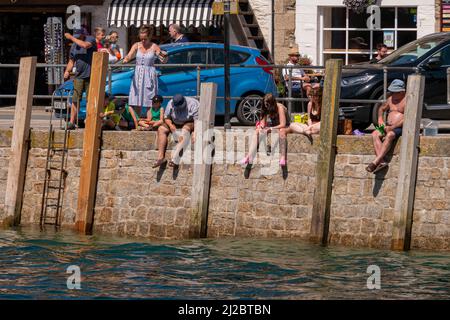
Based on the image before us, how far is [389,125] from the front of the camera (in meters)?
22.2

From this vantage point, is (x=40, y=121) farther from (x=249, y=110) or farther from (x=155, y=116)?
(x=249, y=110)

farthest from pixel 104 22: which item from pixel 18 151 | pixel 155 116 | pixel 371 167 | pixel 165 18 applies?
pixel 371 167

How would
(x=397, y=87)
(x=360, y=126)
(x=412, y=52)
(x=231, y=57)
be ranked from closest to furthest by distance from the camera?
(x=397, y=87) < (x=360, y=126) < (x=412, y=52) < (x=231, y=57)

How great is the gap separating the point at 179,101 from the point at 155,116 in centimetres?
72

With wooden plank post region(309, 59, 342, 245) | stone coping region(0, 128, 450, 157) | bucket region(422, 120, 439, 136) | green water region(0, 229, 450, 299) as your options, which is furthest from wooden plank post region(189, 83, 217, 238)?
bucket region(422, 120, 439, 136)

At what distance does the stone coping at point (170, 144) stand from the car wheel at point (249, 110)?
2504 mm

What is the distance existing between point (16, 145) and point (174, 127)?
9.19 ft

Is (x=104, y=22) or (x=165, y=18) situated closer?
(x=165, y=18)

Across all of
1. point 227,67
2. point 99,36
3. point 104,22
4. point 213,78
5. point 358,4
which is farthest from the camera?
point 104,22

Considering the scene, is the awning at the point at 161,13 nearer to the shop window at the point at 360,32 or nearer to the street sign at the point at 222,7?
→ the shop window at the point at 360,32

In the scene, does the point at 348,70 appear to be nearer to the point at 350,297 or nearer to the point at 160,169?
the point at 160,169

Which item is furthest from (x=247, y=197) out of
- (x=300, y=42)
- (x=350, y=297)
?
(x=300, y=42)

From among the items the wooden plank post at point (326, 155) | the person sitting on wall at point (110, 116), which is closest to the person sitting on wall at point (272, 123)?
the wooden plank post at point (326, 155)

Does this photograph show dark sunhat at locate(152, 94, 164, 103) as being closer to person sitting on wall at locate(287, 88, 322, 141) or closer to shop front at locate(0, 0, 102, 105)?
person sitting on wall at locate(287, 88, 322, 141)
